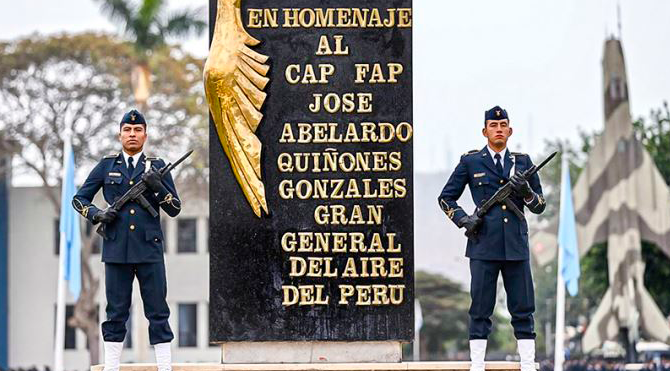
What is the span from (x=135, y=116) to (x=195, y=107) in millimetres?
35270

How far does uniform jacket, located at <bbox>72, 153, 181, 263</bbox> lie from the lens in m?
11.9

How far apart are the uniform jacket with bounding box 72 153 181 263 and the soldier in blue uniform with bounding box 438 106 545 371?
6.91ft

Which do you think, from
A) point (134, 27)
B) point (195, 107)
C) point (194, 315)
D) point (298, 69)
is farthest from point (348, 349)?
point (194, 315)

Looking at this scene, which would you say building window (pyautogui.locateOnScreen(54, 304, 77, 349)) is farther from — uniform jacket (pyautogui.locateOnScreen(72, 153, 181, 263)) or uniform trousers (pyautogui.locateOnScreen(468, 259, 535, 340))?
uniform trousers (pyautogui.locateOnScreen(468, 259, 535, 340))

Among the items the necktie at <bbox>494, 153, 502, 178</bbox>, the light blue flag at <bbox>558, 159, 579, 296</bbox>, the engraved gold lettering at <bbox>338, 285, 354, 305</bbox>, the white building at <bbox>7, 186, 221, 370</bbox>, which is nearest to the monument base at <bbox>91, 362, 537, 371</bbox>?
the engraved gold lettering at <bbox>338, 285, 354, 305</bbox>

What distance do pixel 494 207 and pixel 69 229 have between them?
1757 centimetres

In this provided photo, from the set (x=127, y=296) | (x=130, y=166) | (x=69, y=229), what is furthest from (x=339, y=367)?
(x=69, y=229)

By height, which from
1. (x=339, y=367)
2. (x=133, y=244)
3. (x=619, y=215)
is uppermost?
(x=619, y=215)

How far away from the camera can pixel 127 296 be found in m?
12.1

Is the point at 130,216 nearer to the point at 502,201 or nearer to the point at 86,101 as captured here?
the point at 502,201

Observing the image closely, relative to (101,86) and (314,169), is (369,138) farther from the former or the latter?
(101,86)

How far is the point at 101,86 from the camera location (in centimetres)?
4831

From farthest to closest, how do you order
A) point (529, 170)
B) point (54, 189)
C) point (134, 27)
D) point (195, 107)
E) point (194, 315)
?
point (194, 315) → point (54, 189) → point (195, 107) → point (134, 27) → point (529, 170)

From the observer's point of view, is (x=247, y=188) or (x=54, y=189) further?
(x=54, y=189)
